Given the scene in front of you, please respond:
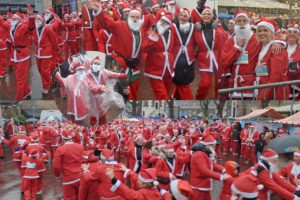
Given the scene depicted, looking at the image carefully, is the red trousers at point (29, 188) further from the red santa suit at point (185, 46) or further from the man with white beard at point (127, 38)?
the red santa suit at point (185, 46)

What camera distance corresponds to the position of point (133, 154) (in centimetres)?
971

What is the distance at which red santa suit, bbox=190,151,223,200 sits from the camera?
21.5 feet

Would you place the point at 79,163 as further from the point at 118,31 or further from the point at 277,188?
the point at 277,188

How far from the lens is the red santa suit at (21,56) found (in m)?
7.15

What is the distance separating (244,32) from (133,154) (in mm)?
4355

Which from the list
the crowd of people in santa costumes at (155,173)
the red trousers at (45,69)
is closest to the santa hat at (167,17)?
the crowd of people in santa costumes at (155,173)

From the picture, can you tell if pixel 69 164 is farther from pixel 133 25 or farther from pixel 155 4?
pixel 155 4

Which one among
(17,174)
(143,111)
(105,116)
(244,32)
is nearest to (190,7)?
(244,32)

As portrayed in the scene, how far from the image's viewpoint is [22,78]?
7.16m

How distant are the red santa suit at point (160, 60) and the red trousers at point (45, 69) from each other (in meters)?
1.61

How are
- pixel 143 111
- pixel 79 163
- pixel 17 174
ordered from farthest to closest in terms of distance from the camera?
pixel 143 111 < pixel 17 174 < pixel 79 163

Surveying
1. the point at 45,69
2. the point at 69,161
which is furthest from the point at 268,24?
the point at 69,161

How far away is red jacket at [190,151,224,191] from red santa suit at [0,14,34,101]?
8.98ft

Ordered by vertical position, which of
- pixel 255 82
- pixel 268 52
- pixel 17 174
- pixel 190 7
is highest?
pixel 190 7
